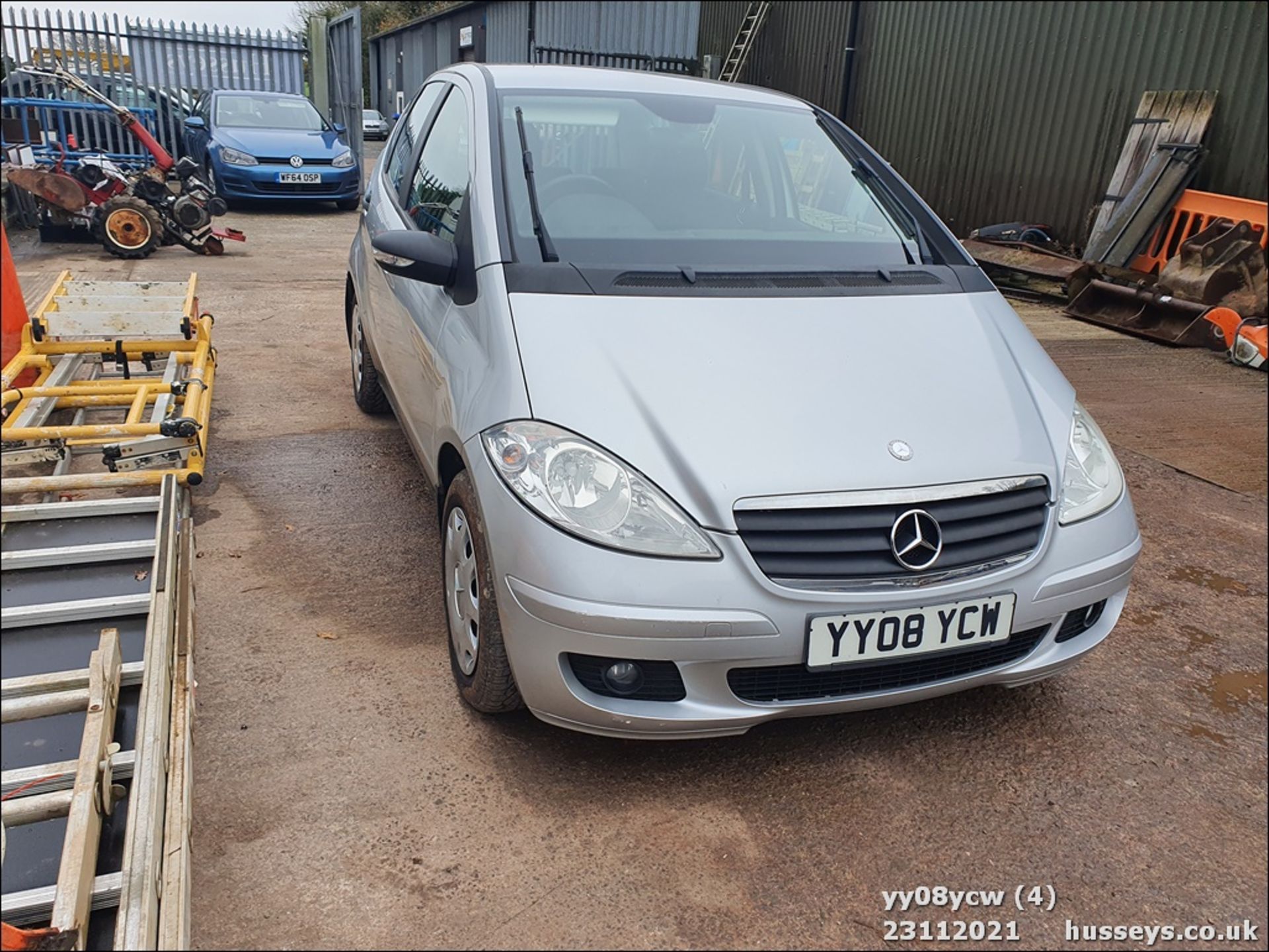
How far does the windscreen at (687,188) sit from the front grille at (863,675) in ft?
Result: 3.80

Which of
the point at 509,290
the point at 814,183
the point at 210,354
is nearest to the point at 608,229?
the point at 509,290

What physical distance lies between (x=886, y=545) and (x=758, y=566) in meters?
0.28

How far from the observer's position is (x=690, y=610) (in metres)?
2.00

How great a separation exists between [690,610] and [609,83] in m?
2.08

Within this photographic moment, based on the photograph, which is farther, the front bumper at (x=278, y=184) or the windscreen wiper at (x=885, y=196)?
the front bumper at (x=278, y=184)

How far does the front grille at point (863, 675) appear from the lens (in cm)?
212

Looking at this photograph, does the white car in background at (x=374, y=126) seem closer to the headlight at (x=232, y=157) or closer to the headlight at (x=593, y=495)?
the headlight at (x=232, y=157)

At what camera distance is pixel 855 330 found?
8.18 ft

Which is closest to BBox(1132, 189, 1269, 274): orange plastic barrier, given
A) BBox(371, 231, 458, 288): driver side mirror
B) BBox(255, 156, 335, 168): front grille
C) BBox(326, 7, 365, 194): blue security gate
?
BBox(371, 231, 458, 288): driver side mirror

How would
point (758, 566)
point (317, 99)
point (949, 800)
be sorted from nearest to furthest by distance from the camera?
point (758, 566) < point (949, 800) < point (317, 99)

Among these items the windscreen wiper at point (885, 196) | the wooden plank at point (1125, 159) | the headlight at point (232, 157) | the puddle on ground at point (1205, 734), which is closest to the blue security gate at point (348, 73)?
the headlight at point (232, 157)

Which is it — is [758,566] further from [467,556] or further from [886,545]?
[467,556]

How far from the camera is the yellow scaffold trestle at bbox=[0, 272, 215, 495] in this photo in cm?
339

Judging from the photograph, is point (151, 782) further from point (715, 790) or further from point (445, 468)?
point (715, 790)
